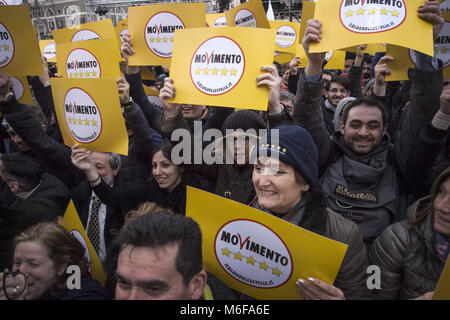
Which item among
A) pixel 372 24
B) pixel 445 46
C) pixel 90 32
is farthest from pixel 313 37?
pixel 90 32

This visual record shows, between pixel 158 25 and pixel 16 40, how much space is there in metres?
1.14

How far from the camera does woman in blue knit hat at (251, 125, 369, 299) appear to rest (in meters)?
1.48

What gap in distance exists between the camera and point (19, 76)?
8.83 feet

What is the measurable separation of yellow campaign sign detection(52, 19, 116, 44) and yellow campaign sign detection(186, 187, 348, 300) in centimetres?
259

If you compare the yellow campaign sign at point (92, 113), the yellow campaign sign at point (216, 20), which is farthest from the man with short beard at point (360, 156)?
the yellow campaign sign at point (216, 20)

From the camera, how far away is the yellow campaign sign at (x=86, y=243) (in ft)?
6.08

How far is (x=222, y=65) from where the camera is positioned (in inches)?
78.1

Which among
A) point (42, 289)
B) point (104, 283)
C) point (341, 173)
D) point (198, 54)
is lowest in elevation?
point (104, 283)

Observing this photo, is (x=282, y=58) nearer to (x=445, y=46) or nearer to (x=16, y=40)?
(x=445, y=46)

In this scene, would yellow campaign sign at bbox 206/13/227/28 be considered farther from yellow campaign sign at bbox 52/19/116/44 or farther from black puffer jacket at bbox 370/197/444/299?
black puffer jacket at bbox 370/197/444/299

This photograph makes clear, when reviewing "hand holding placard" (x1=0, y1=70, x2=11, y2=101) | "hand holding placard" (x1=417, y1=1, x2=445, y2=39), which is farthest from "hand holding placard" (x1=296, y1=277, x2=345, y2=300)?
"hand holding placard" (x1=0, y1=70, x2=11, y2=101)
